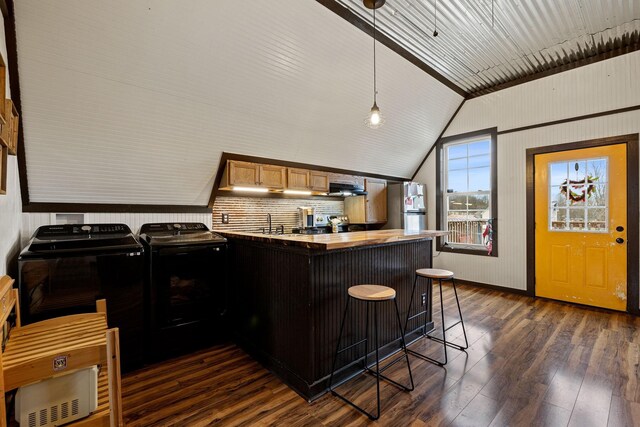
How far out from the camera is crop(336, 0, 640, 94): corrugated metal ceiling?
2.89 metres

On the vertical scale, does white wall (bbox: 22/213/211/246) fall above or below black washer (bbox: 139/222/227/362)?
above

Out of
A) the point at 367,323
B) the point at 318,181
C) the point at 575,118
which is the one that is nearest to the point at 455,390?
the point at 367,323

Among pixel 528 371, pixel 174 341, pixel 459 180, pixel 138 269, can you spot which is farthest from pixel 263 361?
pixel 459 180

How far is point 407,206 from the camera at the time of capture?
5.36m

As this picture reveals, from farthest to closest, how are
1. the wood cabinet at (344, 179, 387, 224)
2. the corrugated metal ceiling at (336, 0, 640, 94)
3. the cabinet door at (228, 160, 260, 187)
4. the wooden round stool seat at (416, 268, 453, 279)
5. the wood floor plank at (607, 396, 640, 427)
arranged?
the wood cabinet at (344, 179, 387, 224) → the cabinet door at (228, 160, 260, 187) → the corrugated metal ceiling at (336, 0, 640, 94) → the wooden round stool seat at (416, 268, 453, 279) → the wood floor plank at (607, 396, 640, 427)

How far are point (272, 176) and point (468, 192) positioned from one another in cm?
352

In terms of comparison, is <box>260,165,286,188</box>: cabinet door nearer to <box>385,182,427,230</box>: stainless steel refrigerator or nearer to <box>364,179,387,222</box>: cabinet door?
<box>364,179,387,222</box>: cabinet door

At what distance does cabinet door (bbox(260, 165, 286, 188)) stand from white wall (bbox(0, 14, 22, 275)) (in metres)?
2.24

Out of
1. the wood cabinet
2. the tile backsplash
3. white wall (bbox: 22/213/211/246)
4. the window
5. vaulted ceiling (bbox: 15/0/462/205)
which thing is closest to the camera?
vaulted ceiling (bbox: 15/0/462/205)

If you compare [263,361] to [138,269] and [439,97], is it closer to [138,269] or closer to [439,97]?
[138,269]

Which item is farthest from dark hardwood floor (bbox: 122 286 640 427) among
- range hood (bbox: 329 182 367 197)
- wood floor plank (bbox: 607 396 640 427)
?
range hood (bbox: 329 182 367 197)

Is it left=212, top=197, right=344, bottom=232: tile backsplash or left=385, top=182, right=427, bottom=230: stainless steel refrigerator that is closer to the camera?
left=212, top=197, right=344, bottom=232: tile backsplash

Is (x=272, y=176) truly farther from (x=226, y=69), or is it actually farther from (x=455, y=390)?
(x=455, y=390)

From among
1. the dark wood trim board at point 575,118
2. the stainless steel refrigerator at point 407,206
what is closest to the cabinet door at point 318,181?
the stainless steel refrigerator at point 407,206
